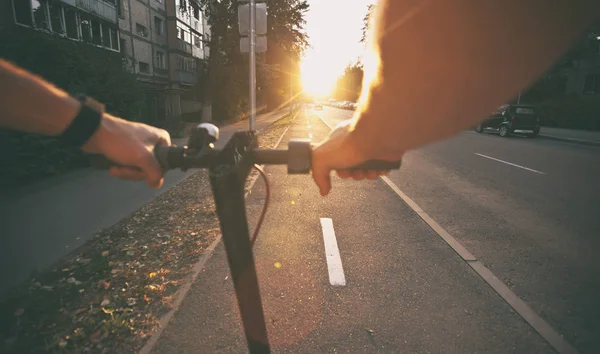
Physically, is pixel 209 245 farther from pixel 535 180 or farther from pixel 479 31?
pixel 535 180

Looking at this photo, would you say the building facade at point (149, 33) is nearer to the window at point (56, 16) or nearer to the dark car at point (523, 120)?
the window at point (56, 16)

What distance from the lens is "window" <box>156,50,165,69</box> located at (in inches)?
1292

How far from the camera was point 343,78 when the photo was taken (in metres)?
113

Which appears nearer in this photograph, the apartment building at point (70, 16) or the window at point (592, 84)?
the apartment building at point (70, 16)

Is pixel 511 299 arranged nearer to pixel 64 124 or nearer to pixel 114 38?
pixel 64 124

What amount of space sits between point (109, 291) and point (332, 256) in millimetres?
2580

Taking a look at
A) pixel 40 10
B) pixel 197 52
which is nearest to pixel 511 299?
pixel 40 10

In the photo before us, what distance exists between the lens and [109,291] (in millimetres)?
3299

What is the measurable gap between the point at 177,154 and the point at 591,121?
31.3m

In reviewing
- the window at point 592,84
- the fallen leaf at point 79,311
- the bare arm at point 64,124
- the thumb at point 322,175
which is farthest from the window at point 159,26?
the window at point 592,84

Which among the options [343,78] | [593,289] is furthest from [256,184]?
[343,78]

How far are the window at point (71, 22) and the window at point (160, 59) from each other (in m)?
12.4

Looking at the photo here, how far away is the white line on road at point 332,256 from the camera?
3.68 metres

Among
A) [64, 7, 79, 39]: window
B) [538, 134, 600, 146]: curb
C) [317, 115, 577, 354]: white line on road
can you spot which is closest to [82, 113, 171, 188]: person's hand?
[317, 115, 577, 354]: white line on road
